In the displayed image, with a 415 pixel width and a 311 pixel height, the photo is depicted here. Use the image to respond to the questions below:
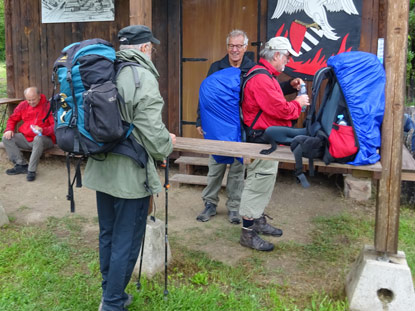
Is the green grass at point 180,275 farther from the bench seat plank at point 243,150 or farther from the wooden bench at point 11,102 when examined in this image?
the wooden bench at point 11,102

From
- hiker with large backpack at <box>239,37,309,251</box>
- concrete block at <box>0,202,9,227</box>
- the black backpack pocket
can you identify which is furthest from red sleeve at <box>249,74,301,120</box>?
concrete block at <box>0,202,9,227</box>

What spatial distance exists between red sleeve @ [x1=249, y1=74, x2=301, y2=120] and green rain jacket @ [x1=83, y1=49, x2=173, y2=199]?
1.19m

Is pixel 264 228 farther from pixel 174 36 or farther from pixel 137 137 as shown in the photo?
pixel 174 36

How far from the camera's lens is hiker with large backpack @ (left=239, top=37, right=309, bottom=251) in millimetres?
3697

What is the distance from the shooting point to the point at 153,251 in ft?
11.7

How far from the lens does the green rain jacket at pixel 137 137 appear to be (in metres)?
2.59

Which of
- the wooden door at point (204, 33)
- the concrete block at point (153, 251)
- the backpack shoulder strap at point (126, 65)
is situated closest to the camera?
the backpack shoulder strap at point (126, 65)

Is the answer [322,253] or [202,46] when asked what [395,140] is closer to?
[322,253]

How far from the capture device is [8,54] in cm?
699

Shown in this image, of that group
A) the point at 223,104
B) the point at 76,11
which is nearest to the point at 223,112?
the point at 223,104

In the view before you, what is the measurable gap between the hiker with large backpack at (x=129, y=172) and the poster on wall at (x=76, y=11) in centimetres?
384

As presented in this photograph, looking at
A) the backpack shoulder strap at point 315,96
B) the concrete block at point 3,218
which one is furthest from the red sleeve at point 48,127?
the backpack shoulder strap at point 315,96

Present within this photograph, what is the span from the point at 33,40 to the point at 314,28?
13.7ft

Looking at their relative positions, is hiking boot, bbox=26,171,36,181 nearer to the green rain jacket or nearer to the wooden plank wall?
the wooden plank wall
